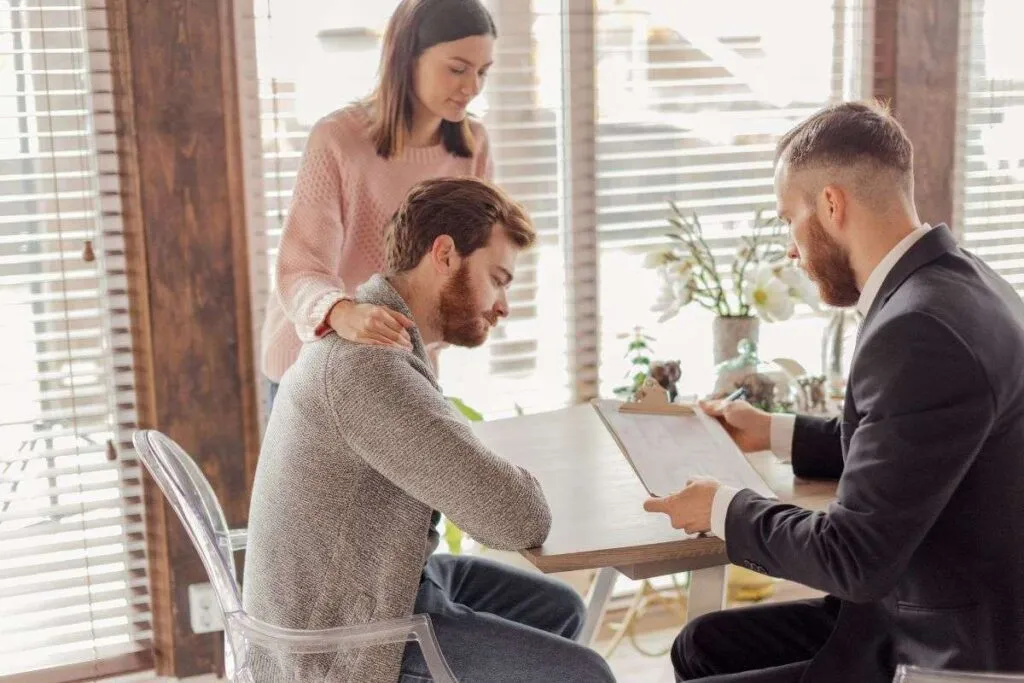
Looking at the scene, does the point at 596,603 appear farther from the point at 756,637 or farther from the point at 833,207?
the point at 833,207

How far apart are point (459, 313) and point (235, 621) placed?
1.88 feet

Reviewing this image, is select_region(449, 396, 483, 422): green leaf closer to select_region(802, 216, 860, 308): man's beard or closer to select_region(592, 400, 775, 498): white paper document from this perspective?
select_region(592, 400, 775, 498): white paper document

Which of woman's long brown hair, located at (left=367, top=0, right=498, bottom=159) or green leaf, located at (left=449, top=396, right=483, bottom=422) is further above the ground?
woman's long brown hair, located at (left=367, top=0, right=498, bottom=159)

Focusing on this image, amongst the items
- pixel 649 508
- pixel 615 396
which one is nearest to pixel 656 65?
pixel 615 396

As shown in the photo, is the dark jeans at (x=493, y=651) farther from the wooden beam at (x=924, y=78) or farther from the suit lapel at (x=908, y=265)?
the wooden beam at (x=924, y=78)

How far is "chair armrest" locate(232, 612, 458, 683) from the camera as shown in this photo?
172 centimetres

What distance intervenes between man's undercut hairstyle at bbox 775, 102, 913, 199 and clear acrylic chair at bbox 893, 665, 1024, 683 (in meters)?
0.66

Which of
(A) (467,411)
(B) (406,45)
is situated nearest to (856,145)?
(B) (406,45)

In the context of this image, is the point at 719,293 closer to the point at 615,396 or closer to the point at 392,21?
the point at 615,396

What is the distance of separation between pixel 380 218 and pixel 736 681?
3.74ft

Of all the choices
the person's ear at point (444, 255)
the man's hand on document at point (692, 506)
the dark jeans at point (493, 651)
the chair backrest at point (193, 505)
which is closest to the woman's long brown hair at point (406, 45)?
the person's ear at point (444, 255)

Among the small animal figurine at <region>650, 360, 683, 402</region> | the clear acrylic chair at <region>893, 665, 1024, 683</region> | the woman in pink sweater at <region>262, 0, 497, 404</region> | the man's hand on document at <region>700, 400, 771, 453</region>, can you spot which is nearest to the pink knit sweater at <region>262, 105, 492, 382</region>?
the woman in pink sweater at <region>262, 0, 497, 404</region>

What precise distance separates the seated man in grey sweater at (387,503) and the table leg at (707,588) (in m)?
0.27

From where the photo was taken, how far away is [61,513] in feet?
9.00
